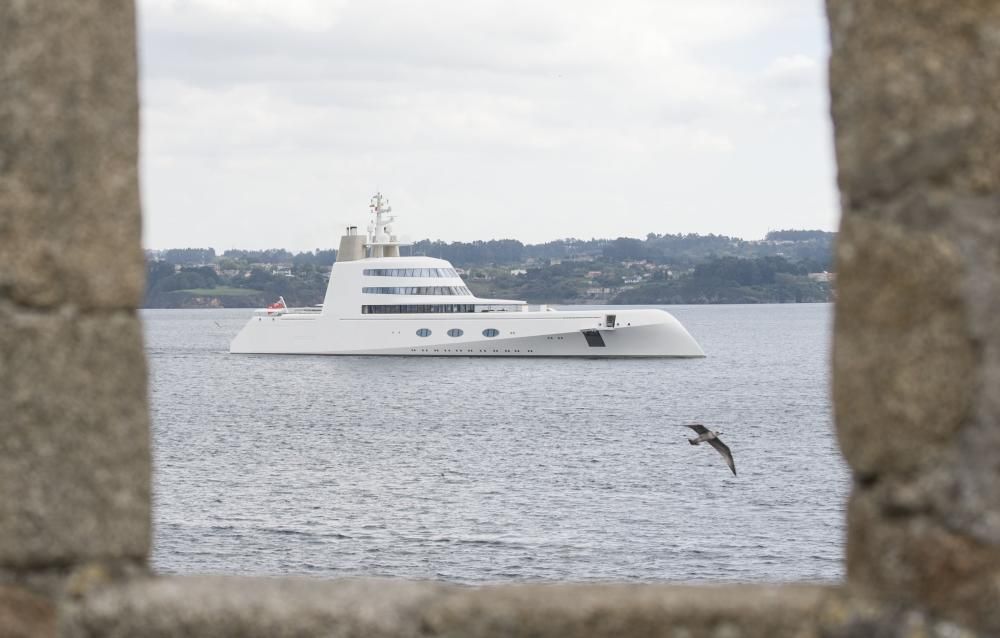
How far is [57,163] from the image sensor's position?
267 cm

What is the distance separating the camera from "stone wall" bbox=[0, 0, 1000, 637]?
2318 mm

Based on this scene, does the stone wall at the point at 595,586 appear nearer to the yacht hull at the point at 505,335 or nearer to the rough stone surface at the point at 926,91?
the rough stone surface at the point at 926,91

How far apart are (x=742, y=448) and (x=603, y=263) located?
391 ft

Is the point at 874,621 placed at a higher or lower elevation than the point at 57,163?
lower

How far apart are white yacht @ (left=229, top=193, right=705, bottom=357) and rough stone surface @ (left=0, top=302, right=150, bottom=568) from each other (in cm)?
6260

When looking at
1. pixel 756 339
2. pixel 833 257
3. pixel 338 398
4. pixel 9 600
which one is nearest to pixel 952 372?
pixel 833 257

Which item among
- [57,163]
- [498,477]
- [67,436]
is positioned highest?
[57,163]

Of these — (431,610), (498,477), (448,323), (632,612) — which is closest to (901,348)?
(632,612)

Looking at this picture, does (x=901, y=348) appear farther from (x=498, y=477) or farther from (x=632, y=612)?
(x=498, y=477)

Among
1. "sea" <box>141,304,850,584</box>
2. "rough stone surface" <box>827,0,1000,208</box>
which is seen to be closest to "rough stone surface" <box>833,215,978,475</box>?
"rough stone surface" <box>827,0,1000,208</box>

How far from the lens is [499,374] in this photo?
226 feet

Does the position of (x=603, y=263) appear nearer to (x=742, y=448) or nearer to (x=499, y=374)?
(x=499, y=374)

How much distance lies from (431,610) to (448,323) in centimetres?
6440

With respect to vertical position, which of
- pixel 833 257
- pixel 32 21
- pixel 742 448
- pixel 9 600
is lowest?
pixel 742 448
